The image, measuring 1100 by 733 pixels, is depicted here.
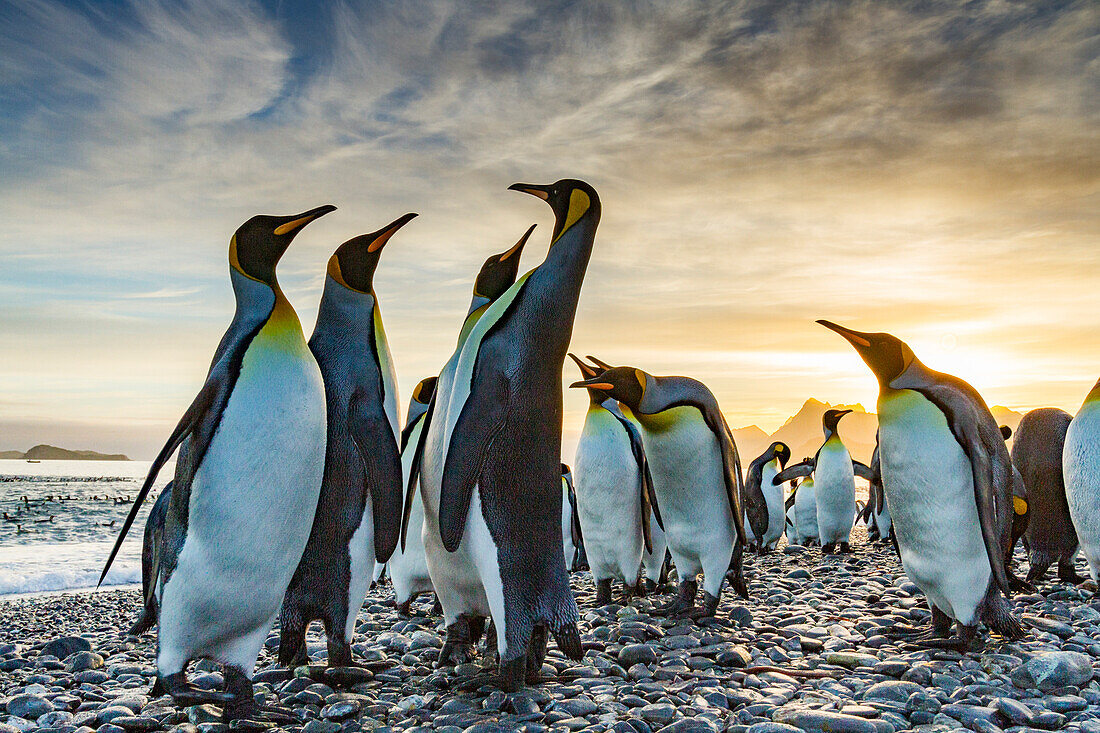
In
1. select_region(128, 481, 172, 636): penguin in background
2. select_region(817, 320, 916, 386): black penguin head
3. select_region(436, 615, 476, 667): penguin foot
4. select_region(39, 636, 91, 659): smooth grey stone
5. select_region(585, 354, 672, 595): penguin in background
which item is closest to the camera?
select_region(128, 481, 172, 636): penguin in background

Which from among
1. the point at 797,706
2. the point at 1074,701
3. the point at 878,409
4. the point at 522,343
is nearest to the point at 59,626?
the point at 522,343

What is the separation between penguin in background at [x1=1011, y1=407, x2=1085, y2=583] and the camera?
6.59 m

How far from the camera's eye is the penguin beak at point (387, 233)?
3.97 meters

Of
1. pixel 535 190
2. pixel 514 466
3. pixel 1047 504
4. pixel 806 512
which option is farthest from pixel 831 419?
pixel 514 466

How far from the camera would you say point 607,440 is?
19.2 ft

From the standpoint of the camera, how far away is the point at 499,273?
4.22 metres

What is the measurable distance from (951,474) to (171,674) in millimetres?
4076

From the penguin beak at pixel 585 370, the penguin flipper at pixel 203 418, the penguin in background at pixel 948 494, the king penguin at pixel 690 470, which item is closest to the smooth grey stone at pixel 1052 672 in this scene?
the penguin in background at pixel 948 494

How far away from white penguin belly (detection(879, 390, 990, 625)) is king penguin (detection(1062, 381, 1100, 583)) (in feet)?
7.06

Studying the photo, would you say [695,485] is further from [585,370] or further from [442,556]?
[442,556]

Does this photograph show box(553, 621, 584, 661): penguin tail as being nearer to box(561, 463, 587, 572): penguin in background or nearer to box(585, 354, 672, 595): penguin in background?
box(585, 354, 672, 595): penguin in background

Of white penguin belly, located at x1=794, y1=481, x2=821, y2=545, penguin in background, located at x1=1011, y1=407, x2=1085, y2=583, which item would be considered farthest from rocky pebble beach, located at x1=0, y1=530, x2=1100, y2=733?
white penguin belly, located at x1=794, y1=481, x2=821, y2=545

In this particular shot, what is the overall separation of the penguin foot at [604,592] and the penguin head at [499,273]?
2.70 metres

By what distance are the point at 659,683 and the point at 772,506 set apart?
756 cm
